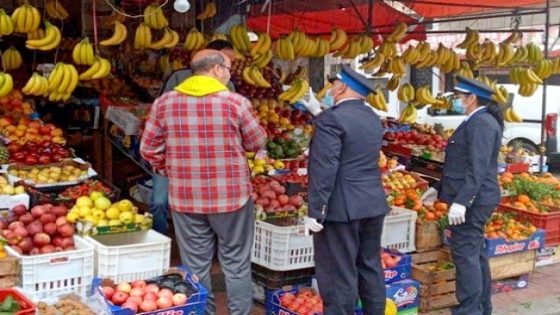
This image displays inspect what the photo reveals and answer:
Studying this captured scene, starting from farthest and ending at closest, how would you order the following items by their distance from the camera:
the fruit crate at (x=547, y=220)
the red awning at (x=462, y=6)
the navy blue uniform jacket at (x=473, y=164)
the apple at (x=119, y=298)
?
the red awning at (x=462, y=6) < the fruit crate at (x=547, y=220) < the navy blue uniform jacket at (x=473, y=164) < the apple at (x=119, y=298)

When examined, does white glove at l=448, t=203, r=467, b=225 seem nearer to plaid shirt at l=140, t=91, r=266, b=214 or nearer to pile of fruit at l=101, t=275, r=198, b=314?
plaid shirt at l=140, t=91, r=266, b=214

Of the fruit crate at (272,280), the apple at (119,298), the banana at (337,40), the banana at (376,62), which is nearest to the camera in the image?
the apple at (119,298)

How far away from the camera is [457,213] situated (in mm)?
4879

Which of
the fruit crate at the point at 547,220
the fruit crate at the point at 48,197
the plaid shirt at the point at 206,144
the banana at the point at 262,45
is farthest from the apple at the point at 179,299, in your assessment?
the fruit crate at the point at 547,220

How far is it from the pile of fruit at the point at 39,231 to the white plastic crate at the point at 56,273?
0.13m

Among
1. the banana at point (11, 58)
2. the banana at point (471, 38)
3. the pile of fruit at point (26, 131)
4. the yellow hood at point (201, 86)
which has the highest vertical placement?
the banana at point (471, 38)

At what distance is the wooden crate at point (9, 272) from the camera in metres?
4.20

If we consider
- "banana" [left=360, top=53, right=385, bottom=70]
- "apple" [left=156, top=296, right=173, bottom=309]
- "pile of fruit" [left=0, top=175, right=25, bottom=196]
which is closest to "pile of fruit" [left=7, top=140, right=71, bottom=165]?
"pile of fruit" [left=0, top=175, right=25, bottom=196]

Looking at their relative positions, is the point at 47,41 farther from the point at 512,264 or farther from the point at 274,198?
the point at 512,264

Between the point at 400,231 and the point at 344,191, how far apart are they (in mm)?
1797

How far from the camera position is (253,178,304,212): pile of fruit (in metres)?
5.70

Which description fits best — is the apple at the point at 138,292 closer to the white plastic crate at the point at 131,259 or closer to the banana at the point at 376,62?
the white plastic crate at the point at 131,259

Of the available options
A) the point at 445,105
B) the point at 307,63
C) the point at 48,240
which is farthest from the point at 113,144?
the point at 307,63

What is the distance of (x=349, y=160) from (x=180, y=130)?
3.45ft
